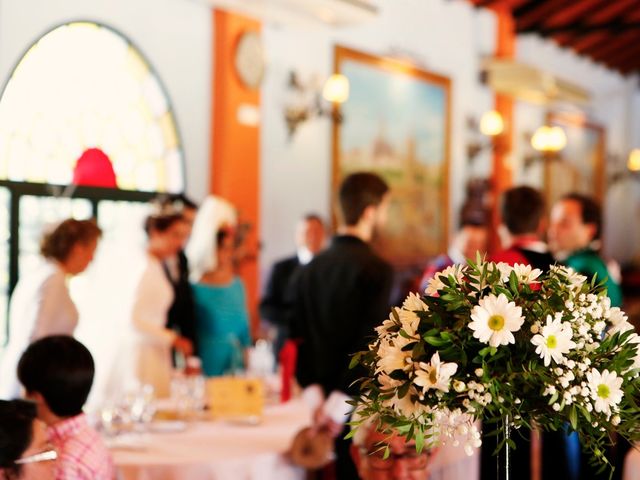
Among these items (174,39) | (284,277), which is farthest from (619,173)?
(174,39)

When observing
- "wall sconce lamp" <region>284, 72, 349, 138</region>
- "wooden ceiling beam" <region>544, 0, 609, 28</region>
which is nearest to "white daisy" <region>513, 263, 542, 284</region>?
"wall sconce lamp" <region>284, 72, 349, 138</region>

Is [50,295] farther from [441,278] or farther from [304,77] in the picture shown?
[304,77]

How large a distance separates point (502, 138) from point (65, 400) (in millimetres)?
8748

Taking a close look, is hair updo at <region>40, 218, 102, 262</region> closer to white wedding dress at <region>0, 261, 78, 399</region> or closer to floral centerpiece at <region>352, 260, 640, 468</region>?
white wedding dress at <region>0, 261, 78, 399</region>

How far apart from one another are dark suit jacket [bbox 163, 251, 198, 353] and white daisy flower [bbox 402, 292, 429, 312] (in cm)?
350

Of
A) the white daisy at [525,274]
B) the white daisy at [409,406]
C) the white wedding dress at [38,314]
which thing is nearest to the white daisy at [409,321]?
the white daisy at [409,406]

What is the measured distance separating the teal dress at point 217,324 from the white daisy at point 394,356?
347 cm

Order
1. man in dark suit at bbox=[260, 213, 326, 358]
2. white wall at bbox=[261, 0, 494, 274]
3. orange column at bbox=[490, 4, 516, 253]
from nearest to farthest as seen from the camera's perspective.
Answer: man in dark suit at bbox=[260, 213, 326, 358]
white wall at bbox=[261, 0, 494, 274]
orange column at bbox=[490, 4, 516, 253]

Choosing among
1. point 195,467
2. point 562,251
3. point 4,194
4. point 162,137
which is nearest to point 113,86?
point 162,137

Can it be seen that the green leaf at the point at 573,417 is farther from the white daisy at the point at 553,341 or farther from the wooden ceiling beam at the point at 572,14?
the wooden ceiling beam at the point at 572,14

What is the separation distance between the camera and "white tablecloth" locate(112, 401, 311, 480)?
3207 mm

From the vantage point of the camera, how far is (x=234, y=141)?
266 inches

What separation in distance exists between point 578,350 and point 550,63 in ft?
37.6

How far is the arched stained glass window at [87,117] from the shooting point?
5.25 metres
